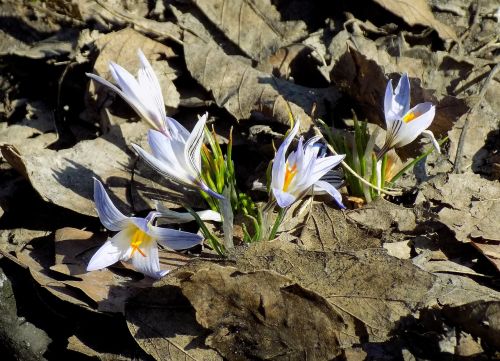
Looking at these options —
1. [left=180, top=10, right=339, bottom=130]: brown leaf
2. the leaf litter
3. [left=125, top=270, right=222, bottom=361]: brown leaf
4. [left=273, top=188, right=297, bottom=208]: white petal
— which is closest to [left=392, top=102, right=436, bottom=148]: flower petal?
the leaf litter

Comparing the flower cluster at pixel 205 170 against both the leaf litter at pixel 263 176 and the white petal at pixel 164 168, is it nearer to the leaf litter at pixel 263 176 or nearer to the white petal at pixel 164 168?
the white petal at pixel 164 168

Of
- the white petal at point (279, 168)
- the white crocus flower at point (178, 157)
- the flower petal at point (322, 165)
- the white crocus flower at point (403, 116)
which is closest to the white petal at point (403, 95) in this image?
the white crocus flower at point (403, 116)

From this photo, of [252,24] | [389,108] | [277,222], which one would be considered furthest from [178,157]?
[252,24]

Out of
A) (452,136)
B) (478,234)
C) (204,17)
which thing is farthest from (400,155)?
(204,17)

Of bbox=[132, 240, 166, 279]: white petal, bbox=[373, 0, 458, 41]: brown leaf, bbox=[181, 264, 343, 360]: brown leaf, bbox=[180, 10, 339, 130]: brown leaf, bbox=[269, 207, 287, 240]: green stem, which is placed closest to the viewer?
bbox=[181, 264, 343, 360]: brown leaf

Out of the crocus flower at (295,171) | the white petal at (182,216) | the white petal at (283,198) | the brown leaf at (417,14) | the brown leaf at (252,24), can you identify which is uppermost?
the brown leaf at (417,14)

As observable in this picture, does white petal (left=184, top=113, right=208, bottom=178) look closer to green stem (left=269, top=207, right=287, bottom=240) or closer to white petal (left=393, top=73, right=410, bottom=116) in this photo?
green stem (left=269, top=207, right=287, bottom=240)
